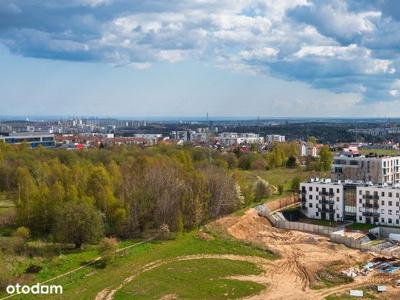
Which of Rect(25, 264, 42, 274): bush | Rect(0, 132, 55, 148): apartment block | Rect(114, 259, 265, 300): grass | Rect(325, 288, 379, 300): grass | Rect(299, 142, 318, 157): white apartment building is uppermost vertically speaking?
Rect(0, 132, 55, 148): apartment block

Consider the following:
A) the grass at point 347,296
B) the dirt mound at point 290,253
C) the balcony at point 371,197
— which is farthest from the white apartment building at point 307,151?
the grass at point 347,296

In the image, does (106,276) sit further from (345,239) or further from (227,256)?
(345,239)

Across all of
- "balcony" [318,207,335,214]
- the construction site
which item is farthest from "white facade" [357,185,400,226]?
the construction site

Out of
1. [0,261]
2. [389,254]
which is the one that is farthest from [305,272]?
[0,261]

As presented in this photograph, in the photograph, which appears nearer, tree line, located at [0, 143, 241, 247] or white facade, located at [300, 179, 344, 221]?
tree line, located at [0, 143, 241, 247]

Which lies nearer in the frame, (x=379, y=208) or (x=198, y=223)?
(x=198, y=223)

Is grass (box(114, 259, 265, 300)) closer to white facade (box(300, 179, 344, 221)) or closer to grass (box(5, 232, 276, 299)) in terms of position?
grass (box(5, 232, 276, 299))
